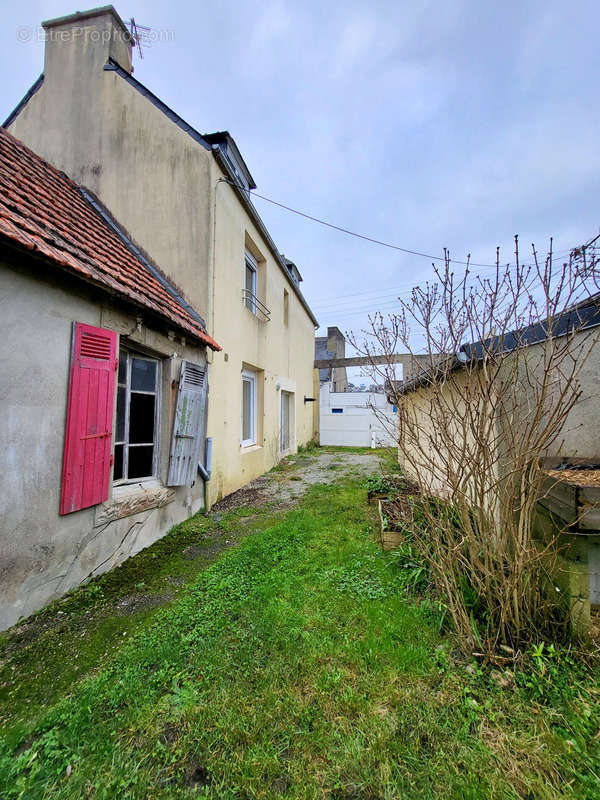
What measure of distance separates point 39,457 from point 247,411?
6.01 metres

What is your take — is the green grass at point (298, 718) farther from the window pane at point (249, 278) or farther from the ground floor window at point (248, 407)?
the window pane at point (249, 278)

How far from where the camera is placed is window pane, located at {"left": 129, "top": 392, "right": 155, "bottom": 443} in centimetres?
452

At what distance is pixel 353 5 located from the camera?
6359mm

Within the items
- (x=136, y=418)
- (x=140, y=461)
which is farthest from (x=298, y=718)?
(x=136, y=418)

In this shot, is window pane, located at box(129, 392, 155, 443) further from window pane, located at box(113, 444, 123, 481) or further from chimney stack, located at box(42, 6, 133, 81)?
chimney stack, located at box(42, 6, 133, 81)

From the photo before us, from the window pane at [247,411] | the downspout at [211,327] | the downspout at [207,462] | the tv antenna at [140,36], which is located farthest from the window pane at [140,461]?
the tv antenna at [140,36]

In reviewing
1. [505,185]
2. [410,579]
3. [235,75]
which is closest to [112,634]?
[410,579]

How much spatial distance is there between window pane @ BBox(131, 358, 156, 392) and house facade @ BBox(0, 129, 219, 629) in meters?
0.02

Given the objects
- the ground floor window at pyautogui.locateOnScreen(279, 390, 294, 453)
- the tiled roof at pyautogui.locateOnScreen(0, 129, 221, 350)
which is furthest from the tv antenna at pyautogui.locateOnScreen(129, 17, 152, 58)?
the ground floor window at pyautogui.locateOnScreen(279, 390, 294, 453)

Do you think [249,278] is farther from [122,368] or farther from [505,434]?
[505,434]

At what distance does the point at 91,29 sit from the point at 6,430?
8586mm

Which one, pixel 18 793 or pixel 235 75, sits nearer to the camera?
pixel 18 793

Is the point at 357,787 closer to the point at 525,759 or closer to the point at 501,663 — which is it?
the point at 525,759

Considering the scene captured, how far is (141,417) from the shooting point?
184 inches
